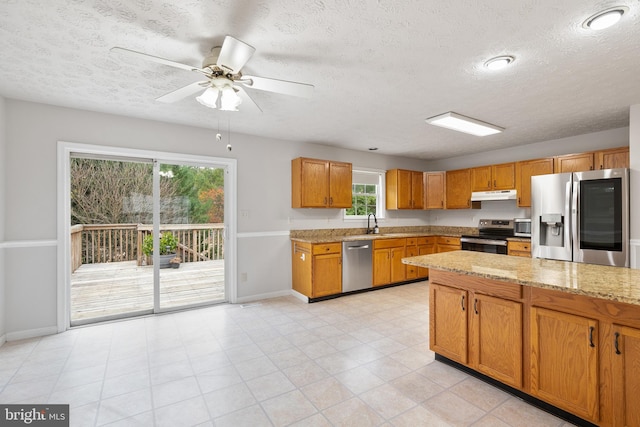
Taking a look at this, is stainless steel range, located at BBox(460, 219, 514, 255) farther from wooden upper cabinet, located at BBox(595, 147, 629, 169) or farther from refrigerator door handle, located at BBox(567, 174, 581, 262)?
wooden upper cabinet, located at BBox(595, 147, 629, 169)

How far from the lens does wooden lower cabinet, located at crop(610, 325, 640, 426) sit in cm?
155

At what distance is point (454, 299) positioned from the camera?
7.92 feet

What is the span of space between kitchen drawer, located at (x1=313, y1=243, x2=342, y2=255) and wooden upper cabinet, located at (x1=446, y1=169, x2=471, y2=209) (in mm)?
2715

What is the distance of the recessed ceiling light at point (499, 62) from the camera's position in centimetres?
222

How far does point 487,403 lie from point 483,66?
8.16 feet

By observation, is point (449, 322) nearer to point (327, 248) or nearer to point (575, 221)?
point (327, 248)

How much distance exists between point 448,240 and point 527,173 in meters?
1.73

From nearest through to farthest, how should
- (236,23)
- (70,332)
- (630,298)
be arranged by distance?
1. (630,298)
2. (236,23)
3. (70,332)

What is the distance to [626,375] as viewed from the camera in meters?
1.58

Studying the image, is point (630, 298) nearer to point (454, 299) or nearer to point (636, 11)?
point (454, 299)

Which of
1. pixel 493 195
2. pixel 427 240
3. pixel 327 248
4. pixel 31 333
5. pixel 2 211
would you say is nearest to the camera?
pixel 2 211

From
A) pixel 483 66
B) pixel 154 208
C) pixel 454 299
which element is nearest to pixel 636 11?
pixel 483 66

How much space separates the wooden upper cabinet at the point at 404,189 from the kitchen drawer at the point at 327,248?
191 cm

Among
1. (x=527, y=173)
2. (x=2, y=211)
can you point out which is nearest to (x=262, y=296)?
(x=2, y=211)
